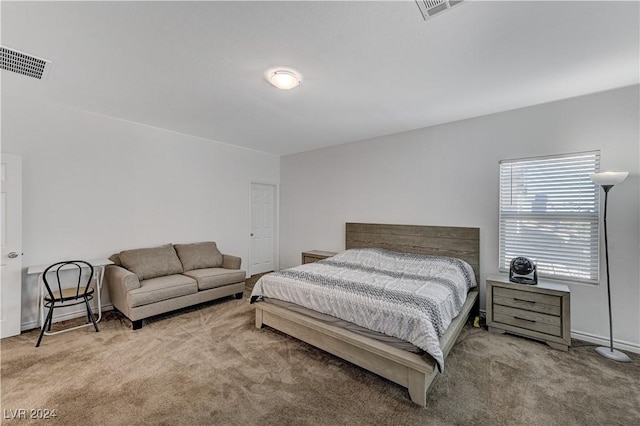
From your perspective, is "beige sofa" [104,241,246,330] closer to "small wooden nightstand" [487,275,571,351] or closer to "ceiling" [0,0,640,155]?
"ceiling" [0,0,640,155]

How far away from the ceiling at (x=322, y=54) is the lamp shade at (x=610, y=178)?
921 millimetres

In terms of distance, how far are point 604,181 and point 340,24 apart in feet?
9.17

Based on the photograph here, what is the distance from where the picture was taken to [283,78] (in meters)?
2.44

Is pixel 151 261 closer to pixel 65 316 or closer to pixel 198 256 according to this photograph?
pixel 198 256

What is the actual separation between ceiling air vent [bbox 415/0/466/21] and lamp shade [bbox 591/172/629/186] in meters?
2.19

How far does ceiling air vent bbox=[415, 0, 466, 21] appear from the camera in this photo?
1.61 meters

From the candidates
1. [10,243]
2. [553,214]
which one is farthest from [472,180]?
[10,243]

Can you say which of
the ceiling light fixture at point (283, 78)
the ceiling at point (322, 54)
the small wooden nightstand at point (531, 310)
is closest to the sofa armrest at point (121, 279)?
the ceiling at point (322, 54)

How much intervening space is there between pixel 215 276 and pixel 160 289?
2.33ft

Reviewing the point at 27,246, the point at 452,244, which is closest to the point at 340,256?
the point at 452,244

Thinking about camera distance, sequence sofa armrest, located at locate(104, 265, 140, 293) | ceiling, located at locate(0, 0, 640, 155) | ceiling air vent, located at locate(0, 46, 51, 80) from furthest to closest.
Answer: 1. sofa armrest, located at locate(104, 265, 140, 293)
2. ceiling air vent, located at locate(0, 46, 51, 80)
3. ceiling, located at locate(0, 0, 640, 155)

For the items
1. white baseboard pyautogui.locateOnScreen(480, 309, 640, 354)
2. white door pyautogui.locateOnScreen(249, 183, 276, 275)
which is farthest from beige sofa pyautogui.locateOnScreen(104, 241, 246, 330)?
white baseboard pyautogui.locateOnScreen(480, 309, 640, 354)

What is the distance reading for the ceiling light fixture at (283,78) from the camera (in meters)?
2.40

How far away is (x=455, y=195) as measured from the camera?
12.3 feet
